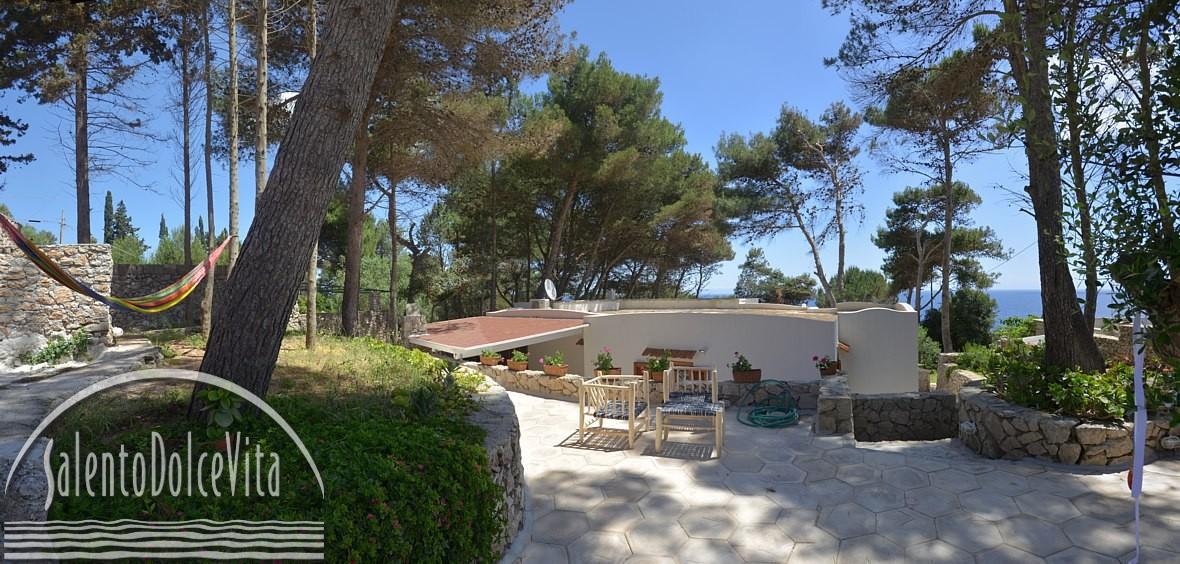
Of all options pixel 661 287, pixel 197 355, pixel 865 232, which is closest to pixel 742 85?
pixel 865 232

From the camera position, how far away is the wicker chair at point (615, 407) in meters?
7.86

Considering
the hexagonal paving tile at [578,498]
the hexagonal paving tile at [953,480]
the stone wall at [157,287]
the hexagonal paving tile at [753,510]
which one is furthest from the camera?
the stone wall at [157,287]

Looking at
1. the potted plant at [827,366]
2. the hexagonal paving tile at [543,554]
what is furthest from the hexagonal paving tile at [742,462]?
the potted plant at [827,366]

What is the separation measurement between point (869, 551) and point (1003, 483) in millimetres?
2357

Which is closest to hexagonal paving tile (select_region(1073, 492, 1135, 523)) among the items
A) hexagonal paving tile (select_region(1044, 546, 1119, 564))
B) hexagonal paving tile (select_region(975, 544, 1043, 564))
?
Answer: hexagonal paving tile (select_region(1044, 546, 1119, 564))

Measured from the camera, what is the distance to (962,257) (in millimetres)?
26797

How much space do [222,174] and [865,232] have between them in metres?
25.4

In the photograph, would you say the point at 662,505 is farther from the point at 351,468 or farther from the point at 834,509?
the point at 351,468

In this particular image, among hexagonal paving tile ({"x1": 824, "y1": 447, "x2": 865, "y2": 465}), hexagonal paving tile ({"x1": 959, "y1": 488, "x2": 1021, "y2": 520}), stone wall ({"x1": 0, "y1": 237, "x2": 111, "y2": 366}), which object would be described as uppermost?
stone wall ({"x1": 0, "y1": 237, "x2": 111, "y2": 366})

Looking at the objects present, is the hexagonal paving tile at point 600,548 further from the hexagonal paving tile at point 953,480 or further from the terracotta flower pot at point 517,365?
the terracotta flower pot at point 517,365

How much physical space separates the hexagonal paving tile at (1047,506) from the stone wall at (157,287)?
18303mm

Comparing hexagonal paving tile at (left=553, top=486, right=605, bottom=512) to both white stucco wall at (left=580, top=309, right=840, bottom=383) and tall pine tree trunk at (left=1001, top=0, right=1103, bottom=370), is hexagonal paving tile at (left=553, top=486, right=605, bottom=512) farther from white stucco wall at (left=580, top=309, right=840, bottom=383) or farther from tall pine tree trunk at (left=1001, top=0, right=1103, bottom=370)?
white stucco wall at (left=580, top=309, right=840, bottom=383)

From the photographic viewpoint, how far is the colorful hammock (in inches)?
261

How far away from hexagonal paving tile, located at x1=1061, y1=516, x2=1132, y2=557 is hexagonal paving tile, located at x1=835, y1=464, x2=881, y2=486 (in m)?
1.67
